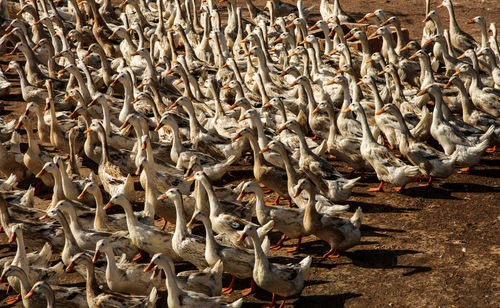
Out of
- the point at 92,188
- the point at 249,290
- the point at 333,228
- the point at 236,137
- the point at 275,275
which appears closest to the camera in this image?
the point at 275,275

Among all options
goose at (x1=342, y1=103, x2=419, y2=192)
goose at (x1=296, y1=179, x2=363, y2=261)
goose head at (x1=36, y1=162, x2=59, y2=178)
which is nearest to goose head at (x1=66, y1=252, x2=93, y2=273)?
goose head at (x1=36, y1=162, x2=59, y2=178)

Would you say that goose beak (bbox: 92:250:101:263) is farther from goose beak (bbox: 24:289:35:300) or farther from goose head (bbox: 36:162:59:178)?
goose head (bbox: 36:162:59:178)

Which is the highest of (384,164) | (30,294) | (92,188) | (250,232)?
(250,232)

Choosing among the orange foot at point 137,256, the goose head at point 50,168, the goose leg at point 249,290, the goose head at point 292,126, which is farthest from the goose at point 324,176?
the goose head at point 50,168

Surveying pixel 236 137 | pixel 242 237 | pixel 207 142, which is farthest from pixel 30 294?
pixel 207 142

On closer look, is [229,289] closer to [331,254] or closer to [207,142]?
[331,254]

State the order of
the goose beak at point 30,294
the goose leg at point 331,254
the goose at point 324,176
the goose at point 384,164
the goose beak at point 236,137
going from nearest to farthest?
the goose beak at point 30,294, the goose leg at point 331,254, the goose at point 324,176, the goose at point 384,164, the goose beak at point 236,137

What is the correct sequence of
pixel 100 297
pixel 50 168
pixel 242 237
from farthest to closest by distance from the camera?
1. pixel 50 168
2. pixel 242 237
3. pixel 100 297

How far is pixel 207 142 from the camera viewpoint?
12750 millimetres

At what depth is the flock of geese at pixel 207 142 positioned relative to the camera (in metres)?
9.46

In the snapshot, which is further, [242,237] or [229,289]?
[229,289]

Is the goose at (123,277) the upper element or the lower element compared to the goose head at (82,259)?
lower

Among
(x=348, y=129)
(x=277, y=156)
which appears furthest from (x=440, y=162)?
(x=277, y=156)

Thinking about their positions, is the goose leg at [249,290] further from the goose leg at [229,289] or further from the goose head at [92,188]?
the goose head at [92,188]
